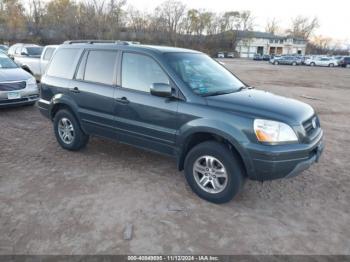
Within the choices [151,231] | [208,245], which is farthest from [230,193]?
[151,231]

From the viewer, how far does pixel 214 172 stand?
3.74 m

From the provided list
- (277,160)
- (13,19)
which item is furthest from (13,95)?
(13,19)

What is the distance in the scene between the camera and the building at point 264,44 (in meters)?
90.8

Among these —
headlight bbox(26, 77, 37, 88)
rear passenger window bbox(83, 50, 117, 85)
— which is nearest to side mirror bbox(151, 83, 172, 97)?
rear passenger window bbox(83, 50, 117, 85)

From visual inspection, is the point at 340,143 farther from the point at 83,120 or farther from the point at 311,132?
the point at 83,120

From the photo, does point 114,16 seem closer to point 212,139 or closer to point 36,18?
point 36,18

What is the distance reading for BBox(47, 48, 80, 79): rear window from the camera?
515 centimetres

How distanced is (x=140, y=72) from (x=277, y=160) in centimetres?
222

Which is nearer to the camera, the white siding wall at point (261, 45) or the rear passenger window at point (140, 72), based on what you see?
the rear passenger window at point (140, 72)

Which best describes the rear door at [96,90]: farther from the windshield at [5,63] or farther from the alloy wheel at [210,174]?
the windshield at [5,63]

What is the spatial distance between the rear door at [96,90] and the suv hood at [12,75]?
162 inches

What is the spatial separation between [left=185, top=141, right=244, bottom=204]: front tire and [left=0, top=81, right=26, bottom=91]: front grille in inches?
247

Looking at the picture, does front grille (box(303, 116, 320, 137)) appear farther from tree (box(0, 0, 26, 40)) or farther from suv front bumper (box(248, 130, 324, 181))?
tree (box(0, 0, 26, 40))

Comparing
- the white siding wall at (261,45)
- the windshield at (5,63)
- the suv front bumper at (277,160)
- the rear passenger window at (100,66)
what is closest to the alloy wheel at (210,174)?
the suv front bumper at (277,160)
